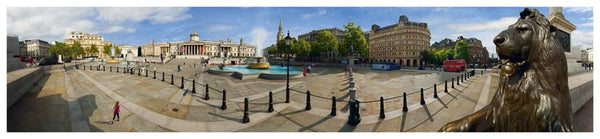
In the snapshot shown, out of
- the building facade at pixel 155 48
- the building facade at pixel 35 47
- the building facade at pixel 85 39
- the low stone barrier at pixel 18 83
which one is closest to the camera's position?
the low stone barrier at pixel 18 83

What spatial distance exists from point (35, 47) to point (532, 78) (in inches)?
239

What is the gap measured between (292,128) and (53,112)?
280 cm

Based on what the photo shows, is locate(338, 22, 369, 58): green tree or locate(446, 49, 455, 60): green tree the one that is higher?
locate(338, 22, 369, 58): green tree

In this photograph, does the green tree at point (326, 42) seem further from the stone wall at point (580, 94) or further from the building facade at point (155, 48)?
the stone wall at point (580, 94)

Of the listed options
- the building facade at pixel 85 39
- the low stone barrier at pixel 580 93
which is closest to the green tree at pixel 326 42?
the low stone barrier at pixel 580 93

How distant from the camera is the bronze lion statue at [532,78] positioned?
1.21 meters

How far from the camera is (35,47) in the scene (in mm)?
2756

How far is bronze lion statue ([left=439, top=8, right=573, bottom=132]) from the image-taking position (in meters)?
1.21

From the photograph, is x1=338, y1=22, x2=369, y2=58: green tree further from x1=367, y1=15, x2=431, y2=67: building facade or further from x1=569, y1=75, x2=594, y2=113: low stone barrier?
x1=569, y1=75, x2=594, y2=113: low stone barrier

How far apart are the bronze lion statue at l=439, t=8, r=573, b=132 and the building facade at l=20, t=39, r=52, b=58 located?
546cm

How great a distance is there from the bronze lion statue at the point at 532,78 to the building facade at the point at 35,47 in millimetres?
5464

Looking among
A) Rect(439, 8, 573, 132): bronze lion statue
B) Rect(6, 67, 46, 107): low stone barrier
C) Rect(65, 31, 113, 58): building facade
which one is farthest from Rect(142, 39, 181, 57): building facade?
Rect(439, 8, 573, 132): bronze lion statue

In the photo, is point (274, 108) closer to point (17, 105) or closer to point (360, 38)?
point (17, 105)

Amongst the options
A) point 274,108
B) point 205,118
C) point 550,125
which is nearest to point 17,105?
point 205,118
